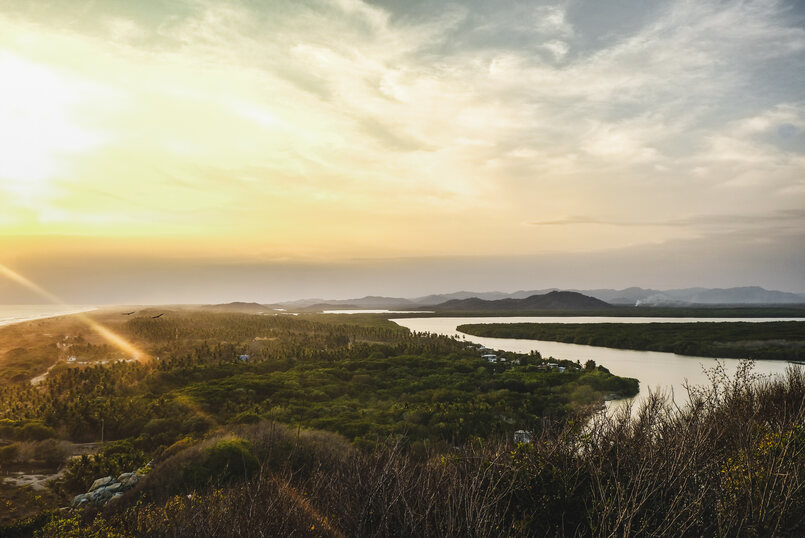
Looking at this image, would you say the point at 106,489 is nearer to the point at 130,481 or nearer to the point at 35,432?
the point at 130,481

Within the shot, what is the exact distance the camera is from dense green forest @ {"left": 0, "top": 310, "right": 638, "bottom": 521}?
19.3 metres

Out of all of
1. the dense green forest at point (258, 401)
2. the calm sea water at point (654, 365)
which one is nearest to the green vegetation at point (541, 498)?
the dense green forest at point (258, 401)

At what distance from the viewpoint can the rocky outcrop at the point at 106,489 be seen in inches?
573

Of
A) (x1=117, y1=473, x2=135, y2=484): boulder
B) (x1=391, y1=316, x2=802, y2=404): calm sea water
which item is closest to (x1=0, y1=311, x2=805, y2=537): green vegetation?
(x1=117, y1=473, x2=135, y2=484): boulder

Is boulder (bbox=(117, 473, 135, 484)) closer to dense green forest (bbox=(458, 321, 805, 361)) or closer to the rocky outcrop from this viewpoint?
the rocky outcrop

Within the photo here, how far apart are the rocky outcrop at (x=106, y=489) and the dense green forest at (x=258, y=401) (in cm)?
111

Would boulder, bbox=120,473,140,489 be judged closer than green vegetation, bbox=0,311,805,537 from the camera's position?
No

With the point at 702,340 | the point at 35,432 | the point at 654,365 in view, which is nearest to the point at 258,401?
the point at 35,432

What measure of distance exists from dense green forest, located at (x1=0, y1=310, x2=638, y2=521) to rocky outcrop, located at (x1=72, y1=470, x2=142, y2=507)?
1.11m

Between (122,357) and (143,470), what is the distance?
36.1 m

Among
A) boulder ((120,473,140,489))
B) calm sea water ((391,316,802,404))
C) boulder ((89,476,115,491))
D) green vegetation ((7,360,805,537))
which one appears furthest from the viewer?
calm sea water ((391,316,802,404))

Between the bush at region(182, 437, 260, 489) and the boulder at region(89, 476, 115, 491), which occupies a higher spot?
the bush at region(182, 437, 260, 489)

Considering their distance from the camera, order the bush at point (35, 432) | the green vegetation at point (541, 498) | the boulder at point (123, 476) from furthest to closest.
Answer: the bush at point (35, 432) → the boulder at point (123, 476) → the green vegetation at point (541, 498)

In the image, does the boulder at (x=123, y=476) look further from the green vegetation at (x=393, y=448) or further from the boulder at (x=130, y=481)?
the green vegetation at (x=393, y=448)
